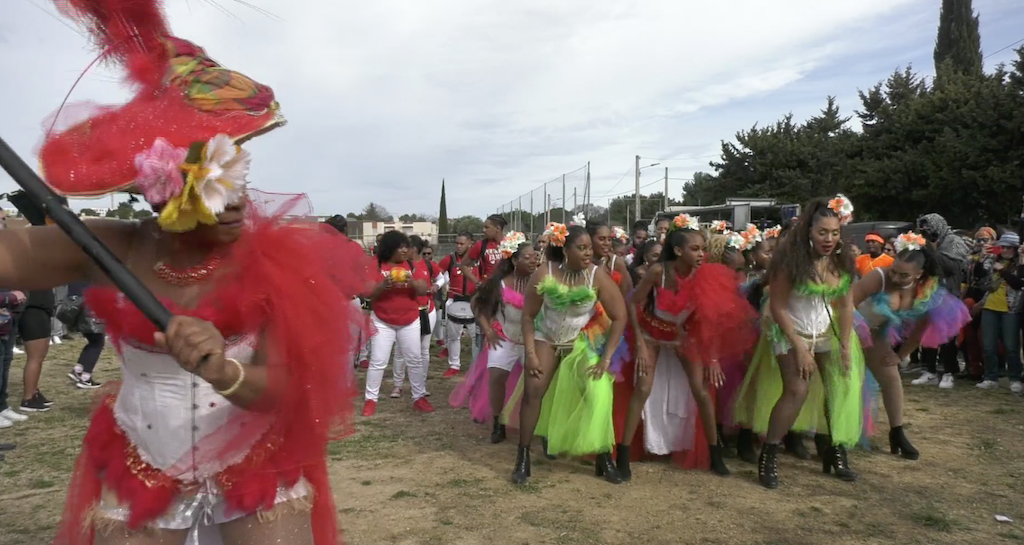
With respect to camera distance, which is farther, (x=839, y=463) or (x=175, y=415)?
(x=839, y=463)

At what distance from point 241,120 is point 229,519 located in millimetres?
1174

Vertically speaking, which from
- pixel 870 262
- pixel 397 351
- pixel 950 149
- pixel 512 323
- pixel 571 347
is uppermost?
pixel 950 149

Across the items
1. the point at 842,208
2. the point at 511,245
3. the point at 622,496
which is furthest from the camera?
the point at 511,245

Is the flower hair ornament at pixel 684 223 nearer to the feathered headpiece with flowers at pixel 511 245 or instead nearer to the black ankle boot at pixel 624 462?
the feathered headpiece with flowers at pixel 511 245

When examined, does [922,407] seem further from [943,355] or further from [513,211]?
[513,211]

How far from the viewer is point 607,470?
5.22m

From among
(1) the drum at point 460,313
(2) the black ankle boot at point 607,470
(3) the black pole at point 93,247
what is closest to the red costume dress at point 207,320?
(3) the black pole at point 93,247

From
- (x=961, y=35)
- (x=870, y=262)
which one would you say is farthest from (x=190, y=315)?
(x=961, y=35)

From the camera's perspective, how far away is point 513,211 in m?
26.3

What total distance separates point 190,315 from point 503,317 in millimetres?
4570

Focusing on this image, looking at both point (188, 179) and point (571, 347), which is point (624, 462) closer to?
point (571, 347)

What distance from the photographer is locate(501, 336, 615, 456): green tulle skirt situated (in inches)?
204

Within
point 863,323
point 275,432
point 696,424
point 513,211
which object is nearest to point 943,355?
point 863,323

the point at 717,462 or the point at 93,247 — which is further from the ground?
the point at 93,247
